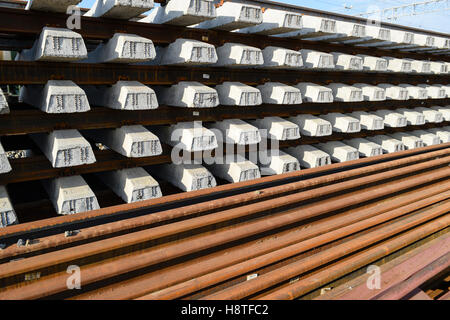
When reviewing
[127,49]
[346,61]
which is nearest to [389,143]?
[346,61]

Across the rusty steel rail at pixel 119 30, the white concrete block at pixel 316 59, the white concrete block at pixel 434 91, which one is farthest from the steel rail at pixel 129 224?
the white concrete block at pixel 434 91

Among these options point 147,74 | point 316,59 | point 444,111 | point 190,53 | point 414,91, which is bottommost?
point 444,111

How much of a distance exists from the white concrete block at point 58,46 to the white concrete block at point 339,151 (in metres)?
4.17

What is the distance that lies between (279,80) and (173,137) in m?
1.95

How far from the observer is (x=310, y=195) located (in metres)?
3.17

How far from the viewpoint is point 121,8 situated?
3223 millimetres

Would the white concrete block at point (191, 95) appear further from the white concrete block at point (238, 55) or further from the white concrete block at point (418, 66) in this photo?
the white concrete block at point (418, 66)

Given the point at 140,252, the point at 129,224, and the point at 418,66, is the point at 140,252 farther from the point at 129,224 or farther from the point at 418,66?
the point at 418,66

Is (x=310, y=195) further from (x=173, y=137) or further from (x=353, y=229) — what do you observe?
(x=173, y=137)

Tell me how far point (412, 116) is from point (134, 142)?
5897 millimetres

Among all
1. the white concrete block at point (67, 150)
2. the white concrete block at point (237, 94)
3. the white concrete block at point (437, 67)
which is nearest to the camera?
the white concrete block at point (67, 150)

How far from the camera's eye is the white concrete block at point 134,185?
3643 mm

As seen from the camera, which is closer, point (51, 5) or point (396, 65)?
point (51, 5)
